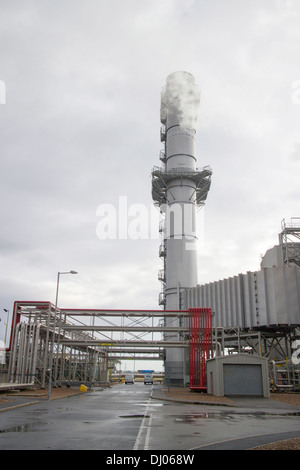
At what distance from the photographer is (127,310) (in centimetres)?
4862

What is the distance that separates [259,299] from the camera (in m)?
44.7

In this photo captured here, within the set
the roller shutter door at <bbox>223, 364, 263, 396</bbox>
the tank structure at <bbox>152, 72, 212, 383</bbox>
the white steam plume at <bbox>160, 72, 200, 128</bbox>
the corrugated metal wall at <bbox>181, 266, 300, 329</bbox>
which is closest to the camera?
the roller shutter door at <bbox>223, 364, 263, 396</bbox>

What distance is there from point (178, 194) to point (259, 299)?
22.8 metres

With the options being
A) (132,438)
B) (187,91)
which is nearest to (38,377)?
(132,438)

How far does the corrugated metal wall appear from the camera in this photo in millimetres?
42656

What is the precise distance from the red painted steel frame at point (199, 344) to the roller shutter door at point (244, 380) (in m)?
9.79

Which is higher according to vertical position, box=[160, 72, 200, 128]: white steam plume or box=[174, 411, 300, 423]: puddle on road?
box=[160, 72, 200, 128]: white steam plume

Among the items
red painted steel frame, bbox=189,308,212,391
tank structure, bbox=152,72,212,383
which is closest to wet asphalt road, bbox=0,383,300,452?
red painted steel frame, bbox=189,308,212,391

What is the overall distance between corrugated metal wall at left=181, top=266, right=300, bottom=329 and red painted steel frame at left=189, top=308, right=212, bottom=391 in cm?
238

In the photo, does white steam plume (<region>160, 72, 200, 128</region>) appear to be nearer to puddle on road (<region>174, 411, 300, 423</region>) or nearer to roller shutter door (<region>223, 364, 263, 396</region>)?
roller shutter door (<region>223, 364, 263, 396</region>)

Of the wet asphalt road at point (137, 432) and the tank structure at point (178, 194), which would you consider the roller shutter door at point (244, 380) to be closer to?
the wet asphalt road at point (137, 432)

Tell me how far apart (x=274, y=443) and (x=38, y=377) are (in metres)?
41.2

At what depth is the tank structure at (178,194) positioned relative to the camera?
5872 centimetres
